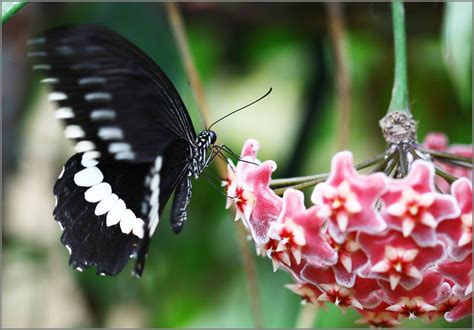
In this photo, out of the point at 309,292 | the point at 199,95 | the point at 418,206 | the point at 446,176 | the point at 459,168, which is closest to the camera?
the point at 418,206

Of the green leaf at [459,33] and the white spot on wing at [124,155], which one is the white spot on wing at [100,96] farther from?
the green leaf at [459,33]

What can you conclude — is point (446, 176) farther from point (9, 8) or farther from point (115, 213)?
point (9, 8)

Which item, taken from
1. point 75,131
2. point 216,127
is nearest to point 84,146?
point 75,131

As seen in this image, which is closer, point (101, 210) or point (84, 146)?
point (84, 146)

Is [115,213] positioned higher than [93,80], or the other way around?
[93,80]

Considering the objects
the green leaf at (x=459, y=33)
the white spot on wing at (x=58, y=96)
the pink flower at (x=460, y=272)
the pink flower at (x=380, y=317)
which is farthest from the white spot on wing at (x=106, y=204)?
the green leaf at (x=459, y=33)

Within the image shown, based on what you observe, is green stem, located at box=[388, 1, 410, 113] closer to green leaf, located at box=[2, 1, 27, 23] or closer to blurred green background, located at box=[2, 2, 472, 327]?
green leaf, located at box=[2, 1, 27, 23]
